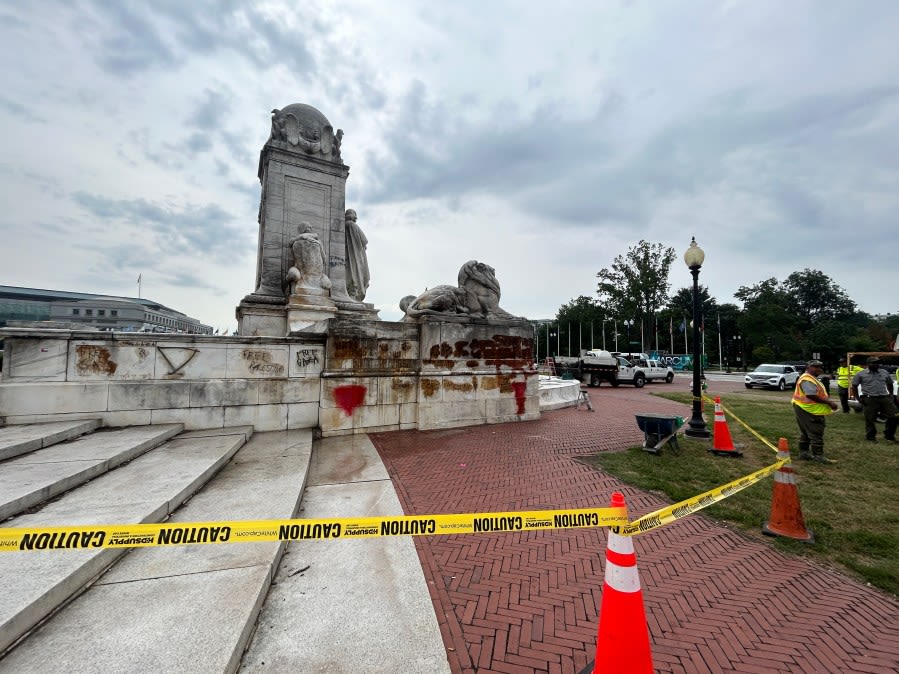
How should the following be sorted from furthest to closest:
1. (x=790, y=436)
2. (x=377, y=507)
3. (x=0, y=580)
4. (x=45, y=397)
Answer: (x=790, y=436), (x=45, y=397), (x=377, y=507), (x=0, y=580)

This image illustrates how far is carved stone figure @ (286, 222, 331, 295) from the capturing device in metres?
10.1

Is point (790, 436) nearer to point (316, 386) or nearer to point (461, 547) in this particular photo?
point (461, 547)

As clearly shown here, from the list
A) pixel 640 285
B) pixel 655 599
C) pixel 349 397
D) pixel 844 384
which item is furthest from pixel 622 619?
pixel 640 285

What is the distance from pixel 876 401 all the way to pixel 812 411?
3594mm

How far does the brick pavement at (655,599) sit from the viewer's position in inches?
89.1

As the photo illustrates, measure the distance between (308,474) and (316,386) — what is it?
2525 millimetres

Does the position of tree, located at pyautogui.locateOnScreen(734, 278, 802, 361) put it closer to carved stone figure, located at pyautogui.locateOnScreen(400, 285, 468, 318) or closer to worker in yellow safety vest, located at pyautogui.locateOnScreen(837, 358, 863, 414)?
worker in yellow safety vest, located at pyautogui.locateOnScreen(837, 358, 863, 414)

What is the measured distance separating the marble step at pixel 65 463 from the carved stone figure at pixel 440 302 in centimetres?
496

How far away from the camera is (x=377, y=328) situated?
7.81 m

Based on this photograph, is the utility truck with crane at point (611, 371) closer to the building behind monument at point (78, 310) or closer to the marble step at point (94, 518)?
the marble step at point (94, 518)

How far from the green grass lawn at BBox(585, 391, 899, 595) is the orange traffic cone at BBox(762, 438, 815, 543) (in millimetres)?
86

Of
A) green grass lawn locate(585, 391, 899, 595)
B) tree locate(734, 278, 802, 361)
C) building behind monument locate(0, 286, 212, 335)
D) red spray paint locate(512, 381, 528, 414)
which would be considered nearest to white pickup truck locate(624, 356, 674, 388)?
green grass lawn locate(585, 391, 899, 595)

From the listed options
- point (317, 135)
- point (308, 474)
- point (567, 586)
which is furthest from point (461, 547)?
point (317, 135)

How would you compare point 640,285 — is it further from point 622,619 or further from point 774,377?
point 622,619
